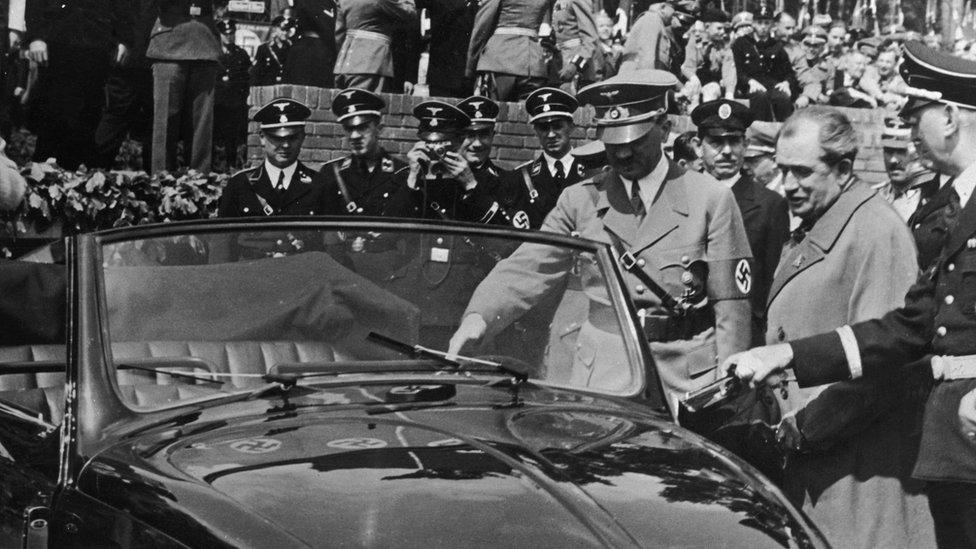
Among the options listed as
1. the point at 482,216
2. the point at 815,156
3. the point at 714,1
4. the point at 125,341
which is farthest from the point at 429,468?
the point at 714,1

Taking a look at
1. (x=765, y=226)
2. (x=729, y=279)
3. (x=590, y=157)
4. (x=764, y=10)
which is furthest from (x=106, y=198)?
(x=764, y=10)

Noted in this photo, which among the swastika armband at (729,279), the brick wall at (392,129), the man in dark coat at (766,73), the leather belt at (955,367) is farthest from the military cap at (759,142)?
the leather belt at (955,367)

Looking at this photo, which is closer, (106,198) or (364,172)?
(364,172)

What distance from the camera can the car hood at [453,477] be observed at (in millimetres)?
2713

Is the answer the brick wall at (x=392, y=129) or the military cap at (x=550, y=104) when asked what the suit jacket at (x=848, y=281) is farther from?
the brick wall at (x=392, y=129)

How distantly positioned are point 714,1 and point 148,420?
1612 cm

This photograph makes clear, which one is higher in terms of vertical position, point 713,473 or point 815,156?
point 815,156

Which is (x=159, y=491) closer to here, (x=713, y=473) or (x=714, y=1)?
(x=713, y=473)

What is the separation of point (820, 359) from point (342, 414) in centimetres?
171

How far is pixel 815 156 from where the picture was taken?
461 cm

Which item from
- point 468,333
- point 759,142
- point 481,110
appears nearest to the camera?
point 468,333

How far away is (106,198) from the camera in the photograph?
32.8 ft

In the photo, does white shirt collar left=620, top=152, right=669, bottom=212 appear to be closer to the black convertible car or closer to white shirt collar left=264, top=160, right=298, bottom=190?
the black convertible car

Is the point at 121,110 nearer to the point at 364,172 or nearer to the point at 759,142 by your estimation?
the point at 364,172
